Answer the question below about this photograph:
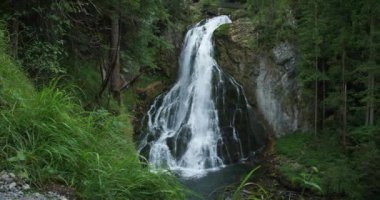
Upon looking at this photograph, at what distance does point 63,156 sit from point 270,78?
66.8 feet

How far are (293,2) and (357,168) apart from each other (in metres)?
11.8

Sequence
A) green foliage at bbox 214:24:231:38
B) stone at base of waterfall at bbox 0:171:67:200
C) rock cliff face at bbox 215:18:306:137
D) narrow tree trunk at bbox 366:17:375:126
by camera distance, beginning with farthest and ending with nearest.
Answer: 1. green foliage at bbox 214:24:231:38
2. rock cliff face at bbox 215:18:306:137
3. narrow tree trunk at bbox 366:17:375:126
4. stone at base of waterfall at bbox 0:171:67:200

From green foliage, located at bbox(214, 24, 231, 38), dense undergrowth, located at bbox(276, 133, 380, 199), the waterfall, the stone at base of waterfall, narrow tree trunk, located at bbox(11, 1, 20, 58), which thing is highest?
green foliage, located at bbox(214, 24, 231, 38)

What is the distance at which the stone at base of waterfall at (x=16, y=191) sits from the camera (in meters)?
2.95

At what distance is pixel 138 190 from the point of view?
3.60m

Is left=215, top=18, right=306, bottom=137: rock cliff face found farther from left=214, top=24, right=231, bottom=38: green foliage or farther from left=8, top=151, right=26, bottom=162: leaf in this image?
left=8, top=151, right=26, bottom=162: leaf

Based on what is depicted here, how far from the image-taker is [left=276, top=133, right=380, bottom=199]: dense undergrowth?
15359 mm

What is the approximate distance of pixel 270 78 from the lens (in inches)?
909

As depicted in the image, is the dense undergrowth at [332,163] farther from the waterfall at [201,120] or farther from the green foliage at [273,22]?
the green foliage at [273,22]

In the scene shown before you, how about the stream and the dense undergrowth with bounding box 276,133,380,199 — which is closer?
the dense undergrowth with bounding box 276,133,380,199

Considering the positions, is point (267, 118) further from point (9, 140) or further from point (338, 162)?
point (9, 140)

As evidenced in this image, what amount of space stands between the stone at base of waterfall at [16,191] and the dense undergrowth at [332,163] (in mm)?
10344

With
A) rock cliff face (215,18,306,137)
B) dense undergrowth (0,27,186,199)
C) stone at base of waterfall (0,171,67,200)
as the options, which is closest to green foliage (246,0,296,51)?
rock cliff face (215,18,306,137)

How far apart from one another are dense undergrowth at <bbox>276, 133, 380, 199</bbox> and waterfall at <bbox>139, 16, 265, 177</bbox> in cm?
218
